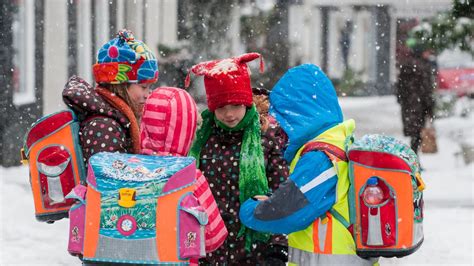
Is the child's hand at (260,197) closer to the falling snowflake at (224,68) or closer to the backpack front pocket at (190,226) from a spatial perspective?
the backpack front pocket at (190,226)

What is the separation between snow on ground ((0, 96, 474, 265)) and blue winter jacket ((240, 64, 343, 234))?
374cm

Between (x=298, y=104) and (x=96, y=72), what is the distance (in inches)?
40.3

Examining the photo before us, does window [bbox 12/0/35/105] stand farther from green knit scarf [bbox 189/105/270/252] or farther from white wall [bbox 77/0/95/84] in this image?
green knit scarf [bbox 189/105/270/252]

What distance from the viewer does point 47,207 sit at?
4.71m

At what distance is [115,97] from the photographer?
483 centimetres

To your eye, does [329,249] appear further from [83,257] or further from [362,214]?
[83,257]

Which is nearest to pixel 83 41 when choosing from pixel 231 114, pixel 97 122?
pixel 231 114

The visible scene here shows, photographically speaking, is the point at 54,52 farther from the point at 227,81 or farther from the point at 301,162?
the point at 301,162

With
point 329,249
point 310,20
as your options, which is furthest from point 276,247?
point 310,20

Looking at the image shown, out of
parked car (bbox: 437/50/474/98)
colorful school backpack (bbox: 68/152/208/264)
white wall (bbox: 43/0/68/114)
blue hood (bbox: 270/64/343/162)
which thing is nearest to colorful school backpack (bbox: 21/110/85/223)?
colorful school backpack (bbox: 68/152/208/264)

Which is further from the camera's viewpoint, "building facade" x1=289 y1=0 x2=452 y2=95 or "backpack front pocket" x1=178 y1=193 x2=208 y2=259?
"building facade" x1=289 y1=0 x2=452 y2=95

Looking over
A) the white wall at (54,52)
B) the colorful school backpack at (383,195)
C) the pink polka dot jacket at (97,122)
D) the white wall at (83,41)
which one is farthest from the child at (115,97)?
the white wall at (83,41)

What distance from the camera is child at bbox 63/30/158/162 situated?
4652mm

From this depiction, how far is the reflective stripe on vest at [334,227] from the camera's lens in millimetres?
4332
